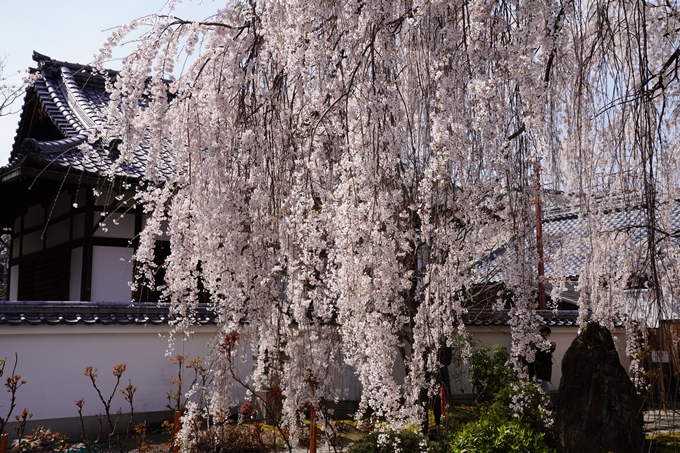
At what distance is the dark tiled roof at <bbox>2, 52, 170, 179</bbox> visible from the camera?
31.6 ft

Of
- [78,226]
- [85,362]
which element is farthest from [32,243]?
[85,362]

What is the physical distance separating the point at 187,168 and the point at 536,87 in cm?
290

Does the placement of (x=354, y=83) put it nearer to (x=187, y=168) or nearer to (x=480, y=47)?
(x=480, y=47)

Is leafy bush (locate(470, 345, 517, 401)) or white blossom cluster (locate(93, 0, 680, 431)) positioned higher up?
white blossom cluster (locate(93, 0, 680, 431))

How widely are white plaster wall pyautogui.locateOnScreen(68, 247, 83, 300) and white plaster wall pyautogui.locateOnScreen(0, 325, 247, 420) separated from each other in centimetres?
243

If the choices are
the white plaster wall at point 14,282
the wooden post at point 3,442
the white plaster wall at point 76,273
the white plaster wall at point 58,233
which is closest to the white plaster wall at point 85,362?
the white plaster wall at point 76,273

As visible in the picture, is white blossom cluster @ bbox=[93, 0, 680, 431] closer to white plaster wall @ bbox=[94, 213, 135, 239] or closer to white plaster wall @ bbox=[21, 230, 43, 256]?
white plaster wall @ bbox=[94, 213, 135, 239]

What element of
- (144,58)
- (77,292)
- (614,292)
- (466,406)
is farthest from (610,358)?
(77,292)

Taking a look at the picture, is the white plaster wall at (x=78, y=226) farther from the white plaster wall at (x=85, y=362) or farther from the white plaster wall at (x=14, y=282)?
the white plaster wall at (x=14, y=282)

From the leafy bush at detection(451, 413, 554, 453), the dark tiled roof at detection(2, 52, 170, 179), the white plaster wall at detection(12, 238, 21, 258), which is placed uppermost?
the dark tiled roof at detection(2, 52, 170, 179)

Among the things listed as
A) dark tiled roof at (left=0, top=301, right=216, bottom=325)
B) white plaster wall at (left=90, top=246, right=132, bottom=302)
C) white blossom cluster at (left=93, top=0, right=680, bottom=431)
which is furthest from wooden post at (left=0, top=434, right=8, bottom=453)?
white plaster wall at (left=90, top=246, right=132, bottom=302)

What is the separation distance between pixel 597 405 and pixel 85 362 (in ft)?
22.2

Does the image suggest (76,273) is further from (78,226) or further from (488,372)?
(488,372)

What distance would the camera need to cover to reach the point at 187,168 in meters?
4.90
